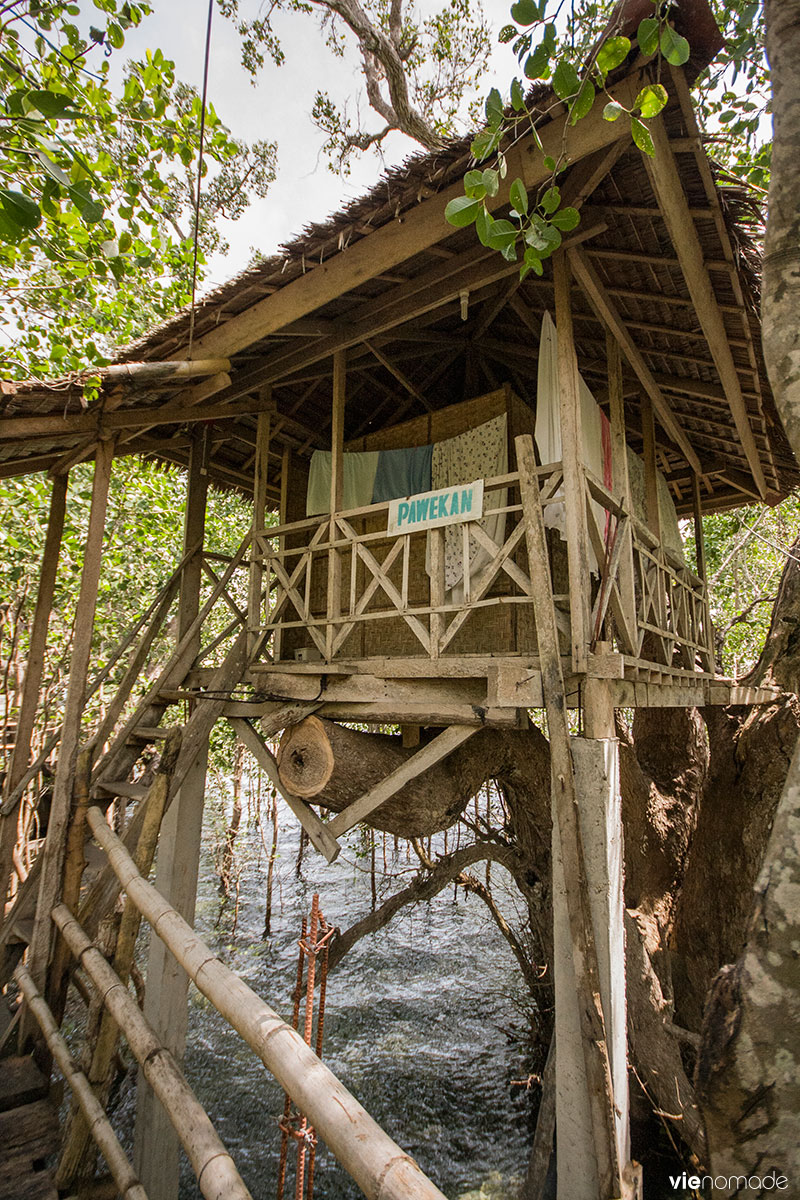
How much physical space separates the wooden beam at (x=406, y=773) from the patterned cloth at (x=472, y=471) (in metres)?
1.55

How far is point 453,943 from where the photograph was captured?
34.1ft

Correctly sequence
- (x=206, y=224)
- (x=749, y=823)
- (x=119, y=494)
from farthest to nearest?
1. (x=206, y=224)
2. (x=119, y=494)
3. (x=749, y=823)

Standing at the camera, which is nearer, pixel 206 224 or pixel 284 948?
pixel 284 948

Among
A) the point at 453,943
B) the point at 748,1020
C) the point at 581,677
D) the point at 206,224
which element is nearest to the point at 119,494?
the point at 206,224

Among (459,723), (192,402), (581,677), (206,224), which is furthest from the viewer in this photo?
(206,224)

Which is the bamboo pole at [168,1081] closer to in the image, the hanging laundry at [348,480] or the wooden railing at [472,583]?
the wooden railing at [472,583]

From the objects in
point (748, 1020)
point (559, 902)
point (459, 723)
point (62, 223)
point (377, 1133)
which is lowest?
point (377, 1133)

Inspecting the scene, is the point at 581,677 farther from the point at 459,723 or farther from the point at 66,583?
the point at 66,583

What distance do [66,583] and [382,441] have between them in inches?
204

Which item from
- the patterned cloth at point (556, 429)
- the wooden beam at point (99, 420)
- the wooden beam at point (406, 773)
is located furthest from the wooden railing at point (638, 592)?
the wooden beam at point (99, 420)

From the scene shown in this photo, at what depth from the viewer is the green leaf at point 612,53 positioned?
2104 mm

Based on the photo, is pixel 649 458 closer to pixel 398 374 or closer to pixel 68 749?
pixel 398 374

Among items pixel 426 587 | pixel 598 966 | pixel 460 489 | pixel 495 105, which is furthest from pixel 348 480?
pixel 598 966

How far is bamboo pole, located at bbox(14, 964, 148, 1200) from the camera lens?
2846 mm
